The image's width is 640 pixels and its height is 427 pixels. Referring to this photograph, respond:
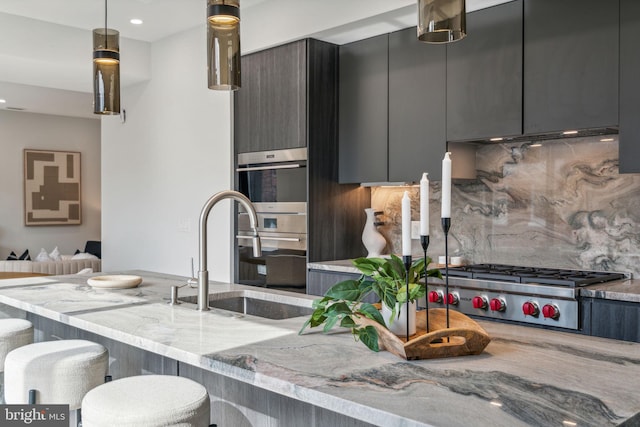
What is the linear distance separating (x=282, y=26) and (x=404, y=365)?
10.1 feet

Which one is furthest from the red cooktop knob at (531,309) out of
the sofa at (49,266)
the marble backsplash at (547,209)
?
the sofa at (49,266)

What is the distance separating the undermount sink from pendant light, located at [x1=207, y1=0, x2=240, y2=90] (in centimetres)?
90

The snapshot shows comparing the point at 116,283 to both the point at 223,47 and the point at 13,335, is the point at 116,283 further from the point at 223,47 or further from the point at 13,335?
the point at 223,47

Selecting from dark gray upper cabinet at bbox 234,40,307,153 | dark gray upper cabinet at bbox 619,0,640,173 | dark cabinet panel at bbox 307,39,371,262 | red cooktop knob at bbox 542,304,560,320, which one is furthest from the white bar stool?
dark gray upper cabinet at bbox 619,0,640,173

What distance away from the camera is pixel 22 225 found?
9102 millimetres

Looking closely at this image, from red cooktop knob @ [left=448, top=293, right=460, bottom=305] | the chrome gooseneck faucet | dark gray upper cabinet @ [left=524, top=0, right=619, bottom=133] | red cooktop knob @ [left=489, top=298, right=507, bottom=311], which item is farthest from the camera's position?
red cooktop knob @ [left=448, top=293, right=460, bottom=305]

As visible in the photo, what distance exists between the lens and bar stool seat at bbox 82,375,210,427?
1593 mm

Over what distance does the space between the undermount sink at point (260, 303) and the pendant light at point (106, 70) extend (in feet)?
3.23

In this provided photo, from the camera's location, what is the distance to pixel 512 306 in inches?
114

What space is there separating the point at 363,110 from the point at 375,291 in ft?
8.07

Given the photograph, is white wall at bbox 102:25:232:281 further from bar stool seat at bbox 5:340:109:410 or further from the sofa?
bar stool seat at bbox 5:340:109:410

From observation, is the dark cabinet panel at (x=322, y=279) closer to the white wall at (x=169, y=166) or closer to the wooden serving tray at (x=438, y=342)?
the white wall at (x=169, y=166)

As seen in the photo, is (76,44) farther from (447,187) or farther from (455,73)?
(447,187)

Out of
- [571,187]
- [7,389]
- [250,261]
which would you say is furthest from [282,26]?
[7,389]
